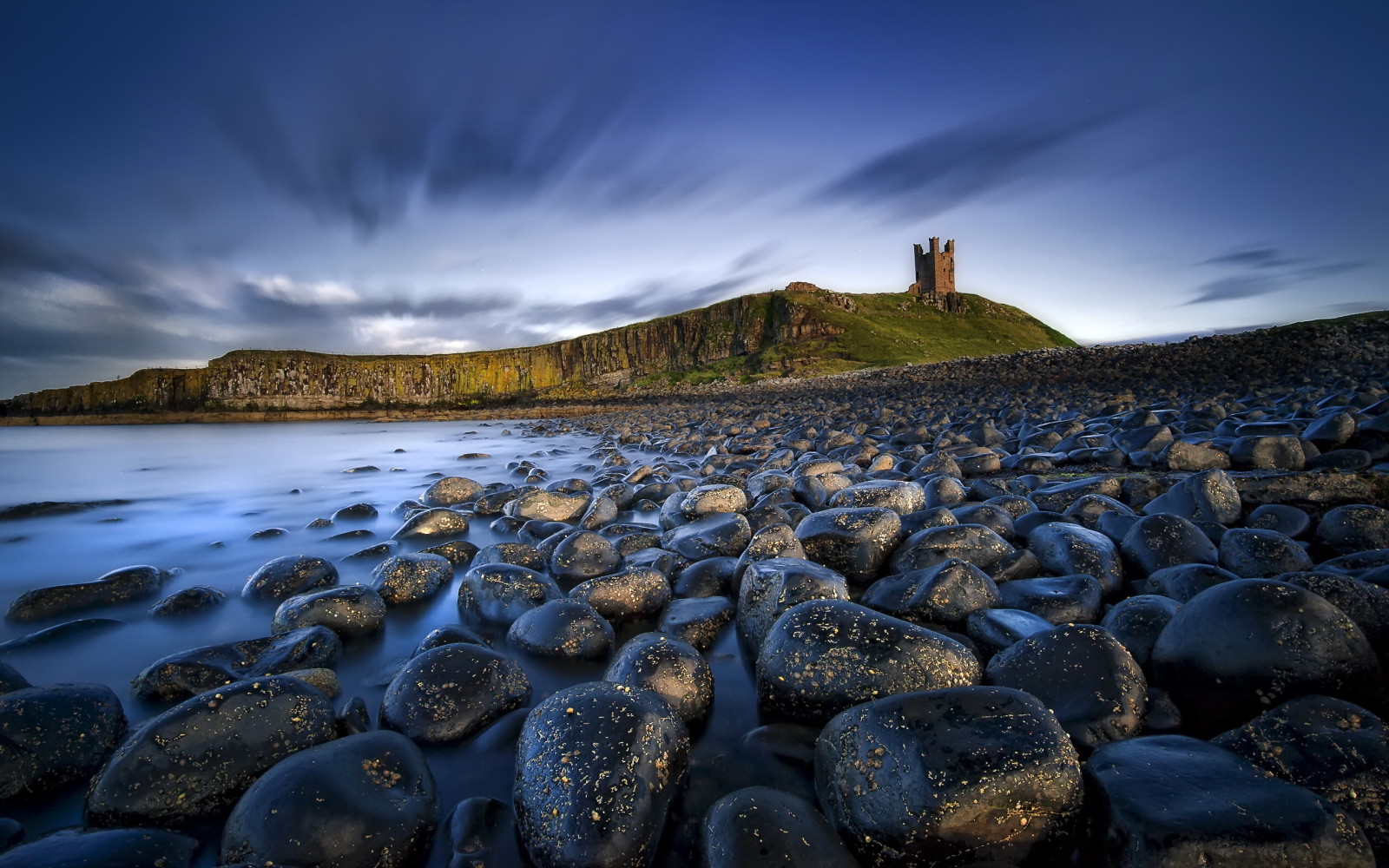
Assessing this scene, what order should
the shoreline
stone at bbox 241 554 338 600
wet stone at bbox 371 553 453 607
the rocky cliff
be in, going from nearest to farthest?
wet stone at bbox 371 553 453 607 → stone at bbox 241 554 338 600 → the shoreline → the rocky cliff

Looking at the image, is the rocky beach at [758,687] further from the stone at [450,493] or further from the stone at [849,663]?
the stone at [450,493]

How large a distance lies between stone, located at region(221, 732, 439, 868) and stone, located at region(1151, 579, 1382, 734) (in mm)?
2404

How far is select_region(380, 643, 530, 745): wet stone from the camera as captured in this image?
1915 mm

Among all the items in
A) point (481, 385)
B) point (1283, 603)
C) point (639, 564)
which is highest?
point (481, 385)

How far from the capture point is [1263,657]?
1.73 m

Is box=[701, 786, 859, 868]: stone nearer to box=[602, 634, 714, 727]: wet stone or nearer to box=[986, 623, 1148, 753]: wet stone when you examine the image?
box=[602, 634, 714, 727]: wet stone

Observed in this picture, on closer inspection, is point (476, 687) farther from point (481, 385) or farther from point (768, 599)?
point (481, 385)

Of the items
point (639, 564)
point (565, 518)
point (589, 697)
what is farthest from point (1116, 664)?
point (565, 518)

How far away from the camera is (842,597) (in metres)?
2.52

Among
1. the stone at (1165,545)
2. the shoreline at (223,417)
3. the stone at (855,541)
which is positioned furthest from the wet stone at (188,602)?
the shoreline at (223,417)

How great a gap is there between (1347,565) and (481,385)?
88632 millimetres

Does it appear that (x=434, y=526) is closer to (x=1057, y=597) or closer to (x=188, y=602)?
(x=188, y=602)

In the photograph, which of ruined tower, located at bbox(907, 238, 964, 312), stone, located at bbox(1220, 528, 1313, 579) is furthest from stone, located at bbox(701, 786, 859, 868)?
ruined tower, located at bbox(907, 238, 964, 312)

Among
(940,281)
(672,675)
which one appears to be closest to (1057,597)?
(672,675)
